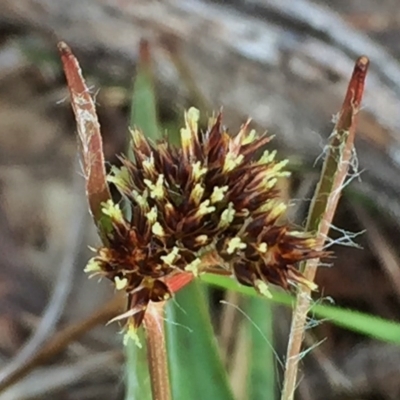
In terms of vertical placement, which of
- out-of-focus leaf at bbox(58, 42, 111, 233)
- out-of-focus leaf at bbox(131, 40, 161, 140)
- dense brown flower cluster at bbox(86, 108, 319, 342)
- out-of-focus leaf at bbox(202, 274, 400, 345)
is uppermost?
out-of-focus leaf at bbox(131, 40, 161, 140)

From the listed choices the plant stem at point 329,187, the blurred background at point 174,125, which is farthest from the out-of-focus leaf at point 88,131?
the blurred background at point 174,125

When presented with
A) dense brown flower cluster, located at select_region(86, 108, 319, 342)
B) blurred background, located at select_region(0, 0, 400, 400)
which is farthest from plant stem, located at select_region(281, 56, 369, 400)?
blurred background, located at select_region(0, 0, 400, 400)

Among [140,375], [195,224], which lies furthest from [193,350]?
[195,224]

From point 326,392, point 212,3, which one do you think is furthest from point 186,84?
point 326,392

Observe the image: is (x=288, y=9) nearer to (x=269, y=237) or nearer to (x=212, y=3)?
(x=212, y=3)

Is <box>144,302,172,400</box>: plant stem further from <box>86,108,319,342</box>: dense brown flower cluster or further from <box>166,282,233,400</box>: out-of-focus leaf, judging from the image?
<box>166,282,233,400</box>: out-of-focus leaf

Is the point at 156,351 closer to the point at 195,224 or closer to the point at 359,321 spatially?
the point at 195,224
